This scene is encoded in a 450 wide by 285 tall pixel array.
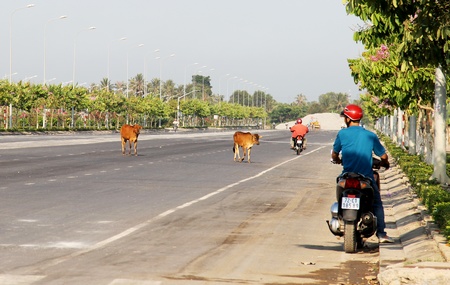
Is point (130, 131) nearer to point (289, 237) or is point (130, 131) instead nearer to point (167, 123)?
point (289, 237)

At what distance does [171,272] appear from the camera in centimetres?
1063

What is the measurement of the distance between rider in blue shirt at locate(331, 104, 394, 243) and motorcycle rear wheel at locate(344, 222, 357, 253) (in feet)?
1.85

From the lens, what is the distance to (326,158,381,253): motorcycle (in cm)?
1240

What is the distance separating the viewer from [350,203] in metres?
12.4

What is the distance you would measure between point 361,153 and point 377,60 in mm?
13955

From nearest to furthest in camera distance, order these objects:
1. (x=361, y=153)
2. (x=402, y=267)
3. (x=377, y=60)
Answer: (x=402, y=267)
(x=361, y=153)
(x=377, y=60)

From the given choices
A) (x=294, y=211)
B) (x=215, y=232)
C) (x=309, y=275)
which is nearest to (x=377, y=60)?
(x=294, y=211)

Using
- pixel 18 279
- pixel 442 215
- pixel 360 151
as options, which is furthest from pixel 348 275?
pixel 18 279

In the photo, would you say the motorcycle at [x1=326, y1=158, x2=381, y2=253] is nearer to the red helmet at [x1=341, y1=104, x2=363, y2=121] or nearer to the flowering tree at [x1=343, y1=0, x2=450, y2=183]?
the red helmet at [x1=341, y1=104, x2=363, y2=121]

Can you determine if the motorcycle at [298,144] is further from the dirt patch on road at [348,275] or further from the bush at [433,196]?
the dirt patch on road at [348,275]

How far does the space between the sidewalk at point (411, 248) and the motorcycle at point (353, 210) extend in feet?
1.23

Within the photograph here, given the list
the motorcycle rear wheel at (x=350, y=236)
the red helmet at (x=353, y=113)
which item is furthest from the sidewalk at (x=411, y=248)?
the red helmet at (x=353, y=113)

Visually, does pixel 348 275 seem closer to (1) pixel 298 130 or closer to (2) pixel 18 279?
(2) pixel 18 279

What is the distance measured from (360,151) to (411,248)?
1.37 metres
